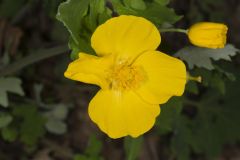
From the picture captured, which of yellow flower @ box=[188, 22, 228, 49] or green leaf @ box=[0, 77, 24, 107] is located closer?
yellow flower @ box=[188, 22, 228, 49]

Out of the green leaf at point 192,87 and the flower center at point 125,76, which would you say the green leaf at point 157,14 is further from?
the green leaf at point 192,87

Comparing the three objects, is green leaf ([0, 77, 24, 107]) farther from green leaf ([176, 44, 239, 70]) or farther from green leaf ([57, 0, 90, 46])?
green leaf ([176, 44, 239, 70])

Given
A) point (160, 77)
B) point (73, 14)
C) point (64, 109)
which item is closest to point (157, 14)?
point (160, 77)

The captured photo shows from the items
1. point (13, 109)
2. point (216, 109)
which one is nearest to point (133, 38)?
point (13, 109)

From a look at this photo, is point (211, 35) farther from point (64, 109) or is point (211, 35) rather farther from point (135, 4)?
point (64, 109)

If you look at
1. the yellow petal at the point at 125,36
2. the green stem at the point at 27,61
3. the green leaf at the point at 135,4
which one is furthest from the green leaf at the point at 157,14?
the green stem at the point at 27,61

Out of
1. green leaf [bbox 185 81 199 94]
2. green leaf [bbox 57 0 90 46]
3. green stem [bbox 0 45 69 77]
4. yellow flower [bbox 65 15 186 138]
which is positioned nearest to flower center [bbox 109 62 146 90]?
yellow flower [bbox 65 15 186 138]

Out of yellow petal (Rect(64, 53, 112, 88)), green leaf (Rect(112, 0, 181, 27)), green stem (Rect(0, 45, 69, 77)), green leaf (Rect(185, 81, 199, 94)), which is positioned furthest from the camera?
green stem (Rect(0, 45, 69, 77))
